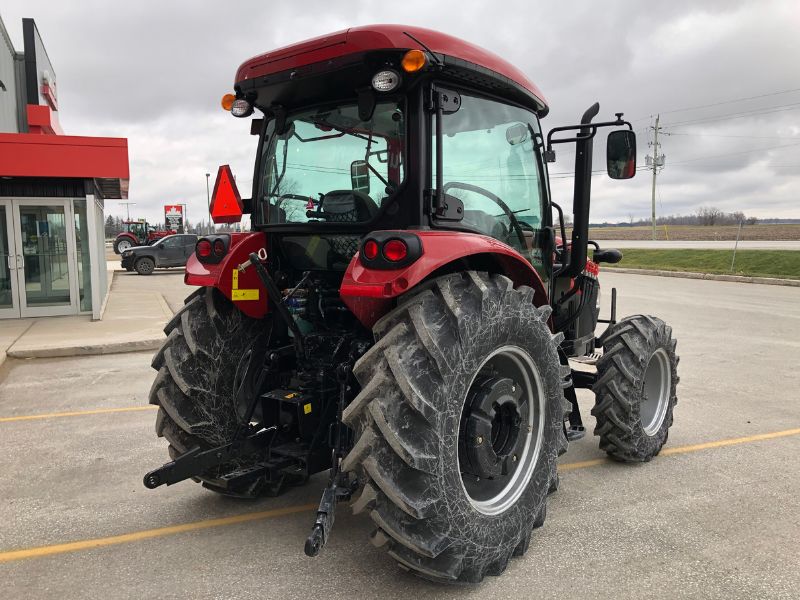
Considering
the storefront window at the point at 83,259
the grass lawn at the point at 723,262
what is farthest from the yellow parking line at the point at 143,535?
the grass lawn at the point at 723,262

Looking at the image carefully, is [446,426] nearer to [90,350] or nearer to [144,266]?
[90,350]

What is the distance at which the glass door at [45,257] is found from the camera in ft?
40.6

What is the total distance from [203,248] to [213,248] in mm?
95

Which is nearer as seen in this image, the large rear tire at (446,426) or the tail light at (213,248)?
the large rear tire at (446,426)

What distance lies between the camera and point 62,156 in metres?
11.7

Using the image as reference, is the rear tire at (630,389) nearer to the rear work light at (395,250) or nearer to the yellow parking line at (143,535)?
the yellow parking line at (143,535)

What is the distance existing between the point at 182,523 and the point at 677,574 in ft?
8.85

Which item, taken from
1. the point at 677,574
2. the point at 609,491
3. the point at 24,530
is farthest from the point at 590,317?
the point at 24,530

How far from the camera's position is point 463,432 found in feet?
9.87

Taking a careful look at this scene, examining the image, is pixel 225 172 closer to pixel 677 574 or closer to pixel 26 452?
pixel 26 452

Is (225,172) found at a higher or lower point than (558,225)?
higher

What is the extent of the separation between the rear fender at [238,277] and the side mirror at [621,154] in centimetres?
231

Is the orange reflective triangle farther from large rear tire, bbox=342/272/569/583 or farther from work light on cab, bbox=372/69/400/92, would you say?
large rear tire, bbox=342/272/569/583

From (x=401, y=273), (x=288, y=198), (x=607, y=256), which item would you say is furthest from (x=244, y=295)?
(x=607, y=256)
